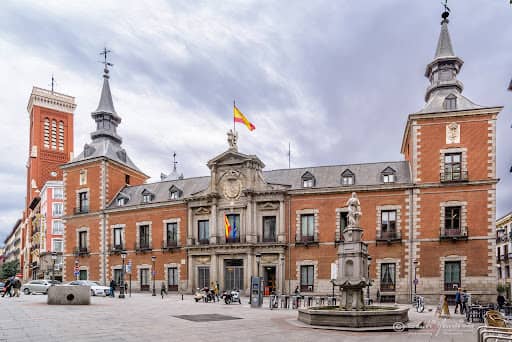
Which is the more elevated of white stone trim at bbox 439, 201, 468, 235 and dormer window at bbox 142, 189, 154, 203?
dormer window at bbox 142, 189, 154, 203

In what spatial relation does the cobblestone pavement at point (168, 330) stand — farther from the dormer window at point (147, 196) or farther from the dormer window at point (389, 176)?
the dormer window at point (147, 196)

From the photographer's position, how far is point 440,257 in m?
32.2

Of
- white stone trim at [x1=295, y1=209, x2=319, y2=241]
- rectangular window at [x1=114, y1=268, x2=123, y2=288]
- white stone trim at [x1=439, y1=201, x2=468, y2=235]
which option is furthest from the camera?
rectangular window at [x1=114, y1=268, x2=123, y2=288]

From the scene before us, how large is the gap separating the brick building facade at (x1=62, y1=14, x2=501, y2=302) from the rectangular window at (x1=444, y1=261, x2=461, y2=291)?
68mm

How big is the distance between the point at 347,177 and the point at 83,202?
2869 centimetres

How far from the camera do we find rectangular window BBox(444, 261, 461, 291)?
31.6m

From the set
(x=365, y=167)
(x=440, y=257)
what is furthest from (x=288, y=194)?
(x=440, y=257)

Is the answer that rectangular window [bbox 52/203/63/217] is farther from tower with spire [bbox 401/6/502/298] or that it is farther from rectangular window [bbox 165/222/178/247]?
tower with spire [bbox 401/6/502/298]

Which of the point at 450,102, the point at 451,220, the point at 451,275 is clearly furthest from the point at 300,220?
the point at 450,102

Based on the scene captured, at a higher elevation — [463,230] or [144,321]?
[463,230]

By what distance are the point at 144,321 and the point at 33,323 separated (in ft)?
13.3

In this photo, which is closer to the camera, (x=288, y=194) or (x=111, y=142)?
(x=288, y=194)

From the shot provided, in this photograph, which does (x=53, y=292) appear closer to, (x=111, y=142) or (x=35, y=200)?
(x=111, y=142)

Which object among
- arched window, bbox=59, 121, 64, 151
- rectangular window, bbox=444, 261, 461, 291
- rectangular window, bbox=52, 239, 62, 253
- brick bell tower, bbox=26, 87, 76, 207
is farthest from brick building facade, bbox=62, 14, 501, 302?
arched window, bbox=59, 121, 64, 151
